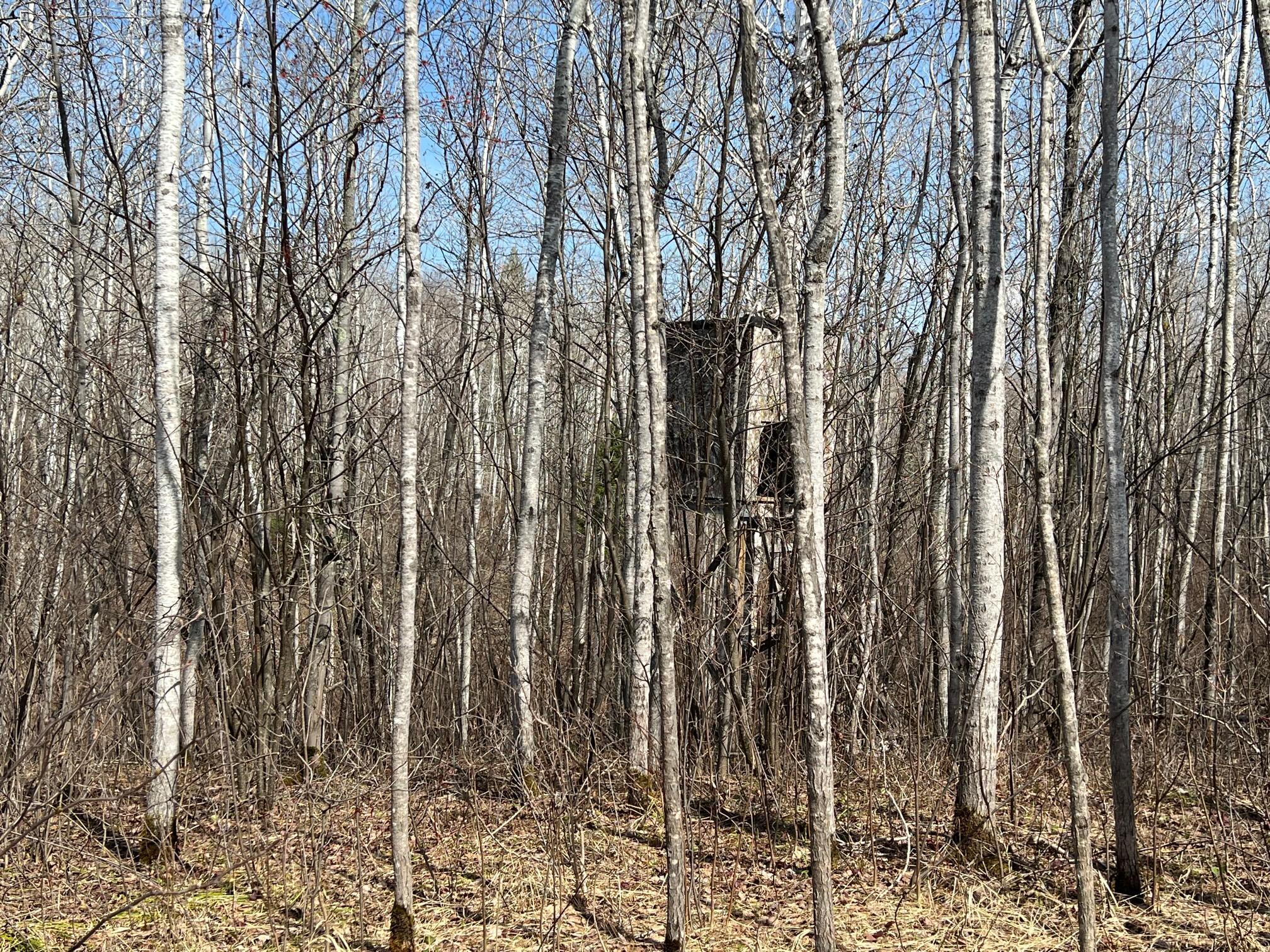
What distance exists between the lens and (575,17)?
6.80 meters

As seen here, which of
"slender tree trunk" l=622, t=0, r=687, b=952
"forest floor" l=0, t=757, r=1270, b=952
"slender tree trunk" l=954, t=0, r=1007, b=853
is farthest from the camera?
"slender tree trunk" l=954, t=0, r=1007, b=853

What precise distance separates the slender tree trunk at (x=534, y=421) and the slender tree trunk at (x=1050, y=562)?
3205mm

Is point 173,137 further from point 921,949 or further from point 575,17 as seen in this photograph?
point 921,949

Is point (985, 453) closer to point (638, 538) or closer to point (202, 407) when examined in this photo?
point (638, 538)

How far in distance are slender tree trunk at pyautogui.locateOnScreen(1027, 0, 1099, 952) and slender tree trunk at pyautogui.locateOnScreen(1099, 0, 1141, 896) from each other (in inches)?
23.7

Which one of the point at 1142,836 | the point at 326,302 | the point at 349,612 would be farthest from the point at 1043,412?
the point at 349,612

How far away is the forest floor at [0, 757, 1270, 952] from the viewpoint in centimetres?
471

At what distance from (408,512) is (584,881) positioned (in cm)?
240

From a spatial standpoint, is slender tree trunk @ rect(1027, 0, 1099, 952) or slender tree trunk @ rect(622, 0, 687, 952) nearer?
slender tree trunk @ rect(1027, 0, 1099, 952)

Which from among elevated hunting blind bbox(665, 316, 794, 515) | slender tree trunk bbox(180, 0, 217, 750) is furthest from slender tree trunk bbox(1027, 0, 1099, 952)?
slender tree trunk bbox(180, 0, 217, 750)

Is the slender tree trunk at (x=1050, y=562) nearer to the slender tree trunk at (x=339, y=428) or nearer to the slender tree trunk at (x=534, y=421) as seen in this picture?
the slender tree trunk at (x=534, y=421)

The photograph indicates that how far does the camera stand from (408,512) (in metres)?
4.40

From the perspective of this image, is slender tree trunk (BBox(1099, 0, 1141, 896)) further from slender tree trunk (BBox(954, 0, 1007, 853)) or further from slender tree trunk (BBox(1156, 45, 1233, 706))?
slender tree trunk (BBox(1156, 45, 1233, 706))

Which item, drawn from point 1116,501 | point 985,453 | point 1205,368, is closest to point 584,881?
point 985,453
